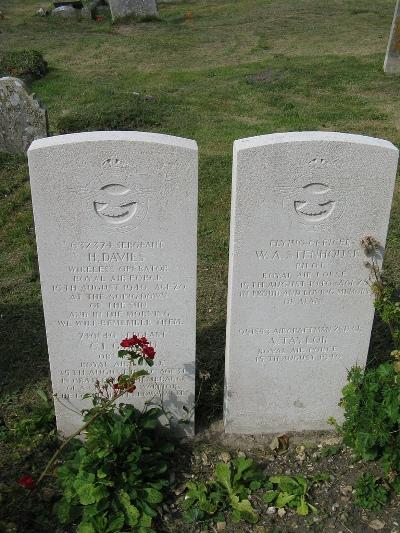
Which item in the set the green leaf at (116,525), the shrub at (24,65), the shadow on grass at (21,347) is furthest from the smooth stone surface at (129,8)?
the green leaf at (116,525)

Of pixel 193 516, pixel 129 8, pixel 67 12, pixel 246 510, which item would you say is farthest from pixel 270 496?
pixel 67 12

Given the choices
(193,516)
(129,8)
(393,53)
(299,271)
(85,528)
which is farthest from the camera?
(129,8)

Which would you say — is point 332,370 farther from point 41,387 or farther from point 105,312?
point 41,387

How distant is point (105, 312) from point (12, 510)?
1290 millimetres

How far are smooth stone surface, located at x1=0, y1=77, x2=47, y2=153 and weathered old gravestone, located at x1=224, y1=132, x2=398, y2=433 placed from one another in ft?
20.3

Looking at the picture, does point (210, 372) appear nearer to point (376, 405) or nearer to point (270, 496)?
point (270, 496)

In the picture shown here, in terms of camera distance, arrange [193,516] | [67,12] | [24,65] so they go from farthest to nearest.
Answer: [67,12]
[24,65]
[193,516]

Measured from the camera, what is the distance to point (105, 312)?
391 cm

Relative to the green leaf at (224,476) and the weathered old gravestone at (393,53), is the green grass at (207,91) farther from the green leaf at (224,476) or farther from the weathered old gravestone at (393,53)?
the green leaf at (224,476)

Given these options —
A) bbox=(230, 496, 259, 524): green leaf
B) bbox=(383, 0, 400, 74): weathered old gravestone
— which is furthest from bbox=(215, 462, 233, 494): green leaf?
bbox=(383, 0, 400, 74): weathered old gravestone

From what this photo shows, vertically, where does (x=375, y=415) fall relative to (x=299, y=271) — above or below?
below

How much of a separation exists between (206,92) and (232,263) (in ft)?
30.9

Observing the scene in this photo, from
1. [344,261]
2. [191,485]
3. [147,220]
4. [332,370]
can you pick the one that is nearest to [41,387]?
[191,485]

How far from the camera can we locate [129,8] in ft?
63.8
